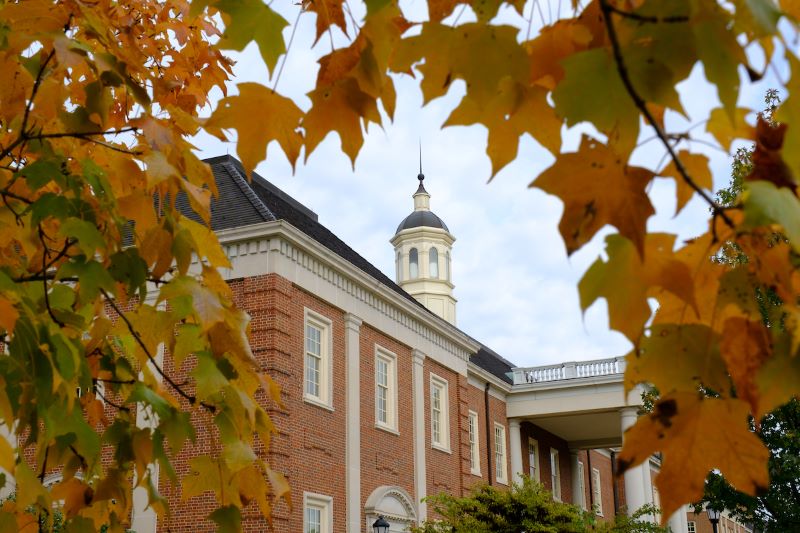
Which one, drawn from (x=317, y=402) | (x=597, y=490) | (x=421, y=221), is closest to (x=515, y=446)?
(x=597, y=490)

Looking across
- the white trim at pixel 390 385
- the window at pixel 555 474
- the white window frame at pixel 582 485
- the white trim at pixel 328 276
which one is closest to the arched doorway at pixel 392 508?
the white trim at pixel 390 385

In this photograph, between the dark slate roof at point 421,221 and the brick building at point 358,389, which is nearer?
the brick building at point 358,389

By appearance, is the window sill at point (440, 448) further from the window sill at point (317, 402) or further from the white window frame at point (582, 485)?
the white window frame at point (582, 485)

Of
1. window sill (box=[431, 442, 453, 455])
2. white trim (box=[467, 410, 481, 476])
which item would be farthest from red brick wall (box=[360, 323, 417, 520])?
white trim (box=[467, 410, 481, 476])

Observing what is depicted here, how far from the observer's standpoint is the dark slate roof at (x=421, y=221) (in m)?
49.0

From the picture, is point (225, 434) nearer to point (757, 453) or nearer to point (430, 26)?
point (430, 26)

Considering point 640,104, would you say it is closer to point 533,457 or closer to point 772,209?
point 772,209

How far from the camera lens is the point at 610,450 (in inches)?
1768

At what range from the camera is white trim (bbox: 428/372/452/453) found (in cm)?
2561

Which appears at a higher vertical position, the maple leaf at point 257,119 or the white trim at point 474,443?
the white trim at point 474,443

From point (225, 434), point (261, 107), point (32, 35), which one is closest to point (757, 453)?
point (261, 107)

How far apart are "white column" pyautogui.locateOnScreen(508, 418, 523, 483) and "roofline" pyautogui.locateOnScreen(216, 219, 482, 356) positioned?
770 cm

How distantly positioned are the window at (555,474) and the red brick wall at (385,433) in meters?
13.9

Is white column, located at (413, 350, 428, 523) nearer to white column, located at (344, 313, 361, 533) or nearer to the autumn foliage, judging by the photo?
white column, located at (344, 313, 361, 533)
